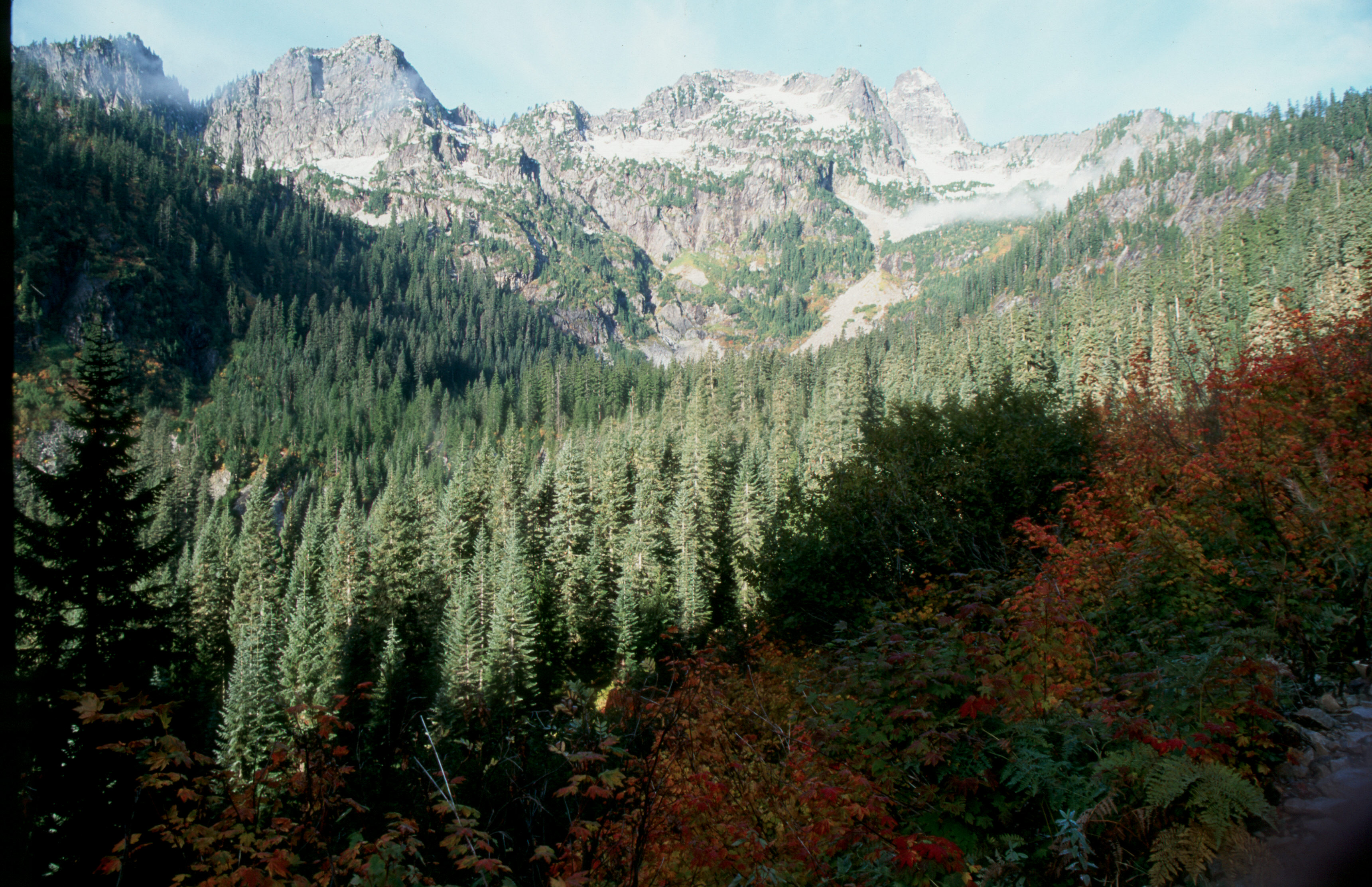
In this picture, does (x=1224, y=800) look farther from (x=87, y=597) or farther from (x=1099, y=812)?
(x=87, y=597)

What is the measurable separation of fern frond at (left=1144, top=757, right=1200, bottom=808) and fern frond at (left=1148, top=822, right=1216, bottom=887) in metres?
0.19

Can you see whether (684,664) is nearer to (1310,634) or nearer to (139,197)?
(1310,634)

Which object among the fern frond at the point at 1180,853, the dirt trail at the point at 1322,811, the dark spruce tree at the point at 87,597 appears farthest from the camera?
the dark spruce tree at the point at 87,597

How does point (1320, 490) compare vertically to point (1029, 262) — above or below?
below

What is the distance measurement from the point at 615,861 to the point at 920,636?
5.64 m

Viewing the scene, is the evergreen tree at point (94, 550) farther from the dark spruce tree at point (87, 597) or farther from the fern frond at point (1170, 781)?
the fern frond at point (1170, 781)

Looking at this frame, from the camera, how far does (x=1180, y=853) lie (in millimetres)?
4098

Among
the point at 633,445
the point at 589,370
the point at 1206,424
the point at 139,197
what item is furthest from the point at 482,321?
the point at 1206,424

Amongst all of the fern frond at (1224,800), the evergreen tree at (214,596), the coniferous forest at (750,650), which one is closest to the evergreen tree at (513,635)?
the coniferous forest at (750,650)

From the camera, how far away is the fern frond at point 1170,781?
4.34m

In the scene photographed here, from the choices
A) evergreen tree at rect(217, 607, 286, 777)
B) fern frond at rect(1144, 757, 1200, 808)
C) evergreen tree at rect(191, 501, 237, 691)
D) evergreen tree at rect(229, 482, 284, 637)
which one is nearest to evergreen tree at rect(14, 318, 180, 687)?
evergreen tree at rect(217, 607, 286, 777)

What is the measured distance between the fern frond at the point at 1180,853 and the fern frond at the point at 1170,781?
7.4 inches

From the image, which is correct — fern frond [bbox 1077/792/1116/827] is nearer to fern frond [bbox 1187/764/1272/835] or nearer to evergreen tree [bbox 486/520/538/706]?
fern frond [bbox 1187/764/1272/835]

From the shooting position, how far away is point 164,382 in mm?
116875
